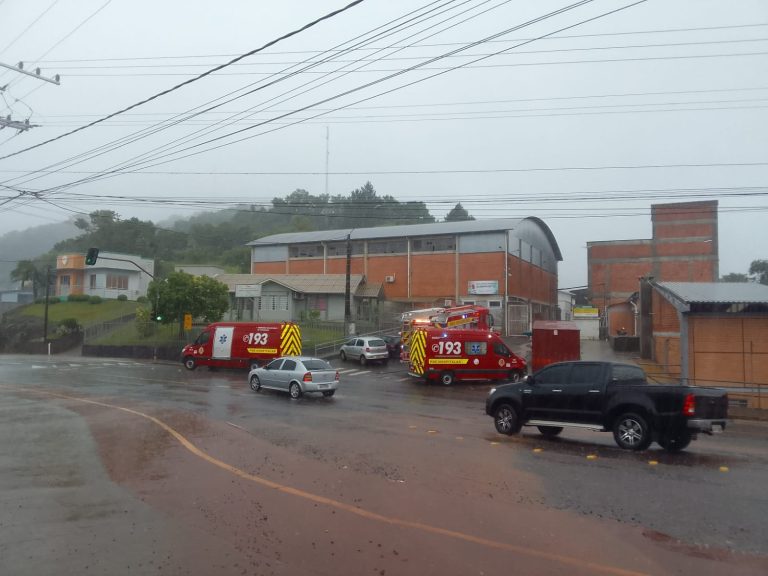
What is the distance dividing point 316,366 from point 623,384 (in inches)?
474

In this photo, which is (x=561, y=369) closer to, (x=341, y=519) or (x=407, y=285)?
(x=341, y=519)

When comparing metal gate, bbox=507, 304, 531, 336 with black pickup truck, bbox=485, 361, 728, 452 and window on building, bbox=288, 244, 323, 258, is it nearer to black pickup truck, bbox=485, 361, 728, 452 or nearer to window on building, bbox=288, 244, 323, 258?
window on building, bbox=288, 244, 323, 258

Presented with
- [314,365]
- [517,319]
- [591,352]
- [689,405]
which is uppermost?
[517,319]

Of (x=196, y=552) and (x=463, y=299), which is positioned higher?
(x=463, y=299)

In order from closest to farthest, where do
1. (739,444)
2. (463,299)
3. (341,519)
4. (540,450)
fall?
(341,519)
(540,450)
(739,444)
(463,299)

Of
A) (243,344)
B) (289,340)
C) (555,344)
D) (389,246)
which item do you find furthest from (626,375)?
(389,246)

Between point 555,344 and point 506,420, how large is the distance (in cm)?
1805

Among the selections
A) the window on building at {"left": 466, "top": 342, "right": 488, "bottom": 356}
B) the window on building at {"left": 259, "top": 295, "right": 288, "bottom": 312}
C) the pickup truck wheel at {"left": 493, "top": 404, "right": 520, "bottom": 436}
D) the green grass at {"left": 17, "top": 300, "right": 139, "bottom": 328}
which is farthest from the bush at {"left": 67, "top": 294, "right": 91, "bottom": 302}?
the pickup truck wheel at {"left": 493, "top": 404, "right": 520, "bottom": 436}

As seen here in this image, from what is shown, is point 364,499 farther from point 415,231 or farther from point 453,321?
point 415,231

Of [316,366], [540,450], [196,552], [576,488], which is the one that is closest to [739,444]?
[540,450]

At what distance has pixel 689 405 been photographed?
462 inches

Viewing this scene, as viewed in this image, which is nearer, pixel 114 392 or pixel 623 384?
pixel 623 384

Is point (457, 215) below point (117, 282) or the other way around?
the other way around

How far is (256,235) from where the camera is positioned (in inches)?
4419
